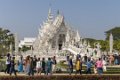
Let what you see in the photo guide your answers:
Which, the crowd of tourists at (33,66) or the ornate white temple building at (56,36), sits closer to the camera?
the crowd of tourists at (33,66)

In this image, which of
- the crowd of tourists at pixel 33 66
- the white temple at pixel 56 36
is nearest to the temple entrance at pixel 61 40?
the white temple at pixel 56 36

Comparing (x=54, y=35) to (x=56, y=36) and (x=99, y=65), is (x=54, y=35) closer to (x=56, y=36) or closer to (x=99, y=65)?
(x=56, y=36)

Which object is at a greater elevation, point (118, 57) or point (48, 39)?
point (48, 39)

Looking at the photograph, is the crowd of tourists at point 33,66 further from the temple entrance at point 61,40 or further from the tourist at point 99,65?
the temple entrance at point 61,40

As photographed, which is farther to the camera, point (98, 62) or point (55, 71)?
point (55, 71)

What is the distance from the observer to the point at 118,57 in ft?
159

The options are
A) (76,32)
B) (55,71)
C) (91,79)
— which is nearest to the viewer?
(91,79)

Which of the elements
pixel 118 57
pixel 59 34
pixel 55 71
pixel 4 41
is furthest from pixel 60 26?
pixel 55 71

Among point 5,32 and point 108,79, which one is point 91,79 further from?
point 5,32

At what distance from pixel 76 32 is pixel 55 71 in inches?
2393

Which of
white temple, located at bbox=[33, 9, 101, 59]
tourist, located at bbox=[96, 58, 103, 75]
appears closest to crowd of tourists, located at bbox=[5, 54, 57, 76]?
tourist, located at bbox=[96, 58, 103, 75]

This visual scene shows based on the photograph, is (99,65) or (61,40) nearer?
(99,65)

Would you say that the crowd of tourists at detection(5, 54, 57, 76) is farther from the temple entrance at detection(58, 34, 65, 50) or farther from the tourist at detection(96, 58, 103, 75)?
the temple entrance at detection(58, 34, 65, 50)

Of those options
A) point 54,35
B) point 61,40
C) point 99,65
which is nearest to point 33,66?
point 99,65
